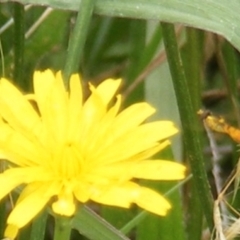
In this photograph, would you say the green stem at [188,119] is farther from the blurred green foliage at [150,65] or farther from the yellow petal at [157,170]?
the yellow petal at [157,170]

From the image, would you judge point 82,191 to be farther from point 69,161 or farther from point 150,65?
point 150,65

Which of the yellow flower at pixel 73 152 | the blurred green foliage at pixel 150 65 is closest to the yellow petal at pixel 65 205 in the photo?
the yellow flower at pixel 73 152

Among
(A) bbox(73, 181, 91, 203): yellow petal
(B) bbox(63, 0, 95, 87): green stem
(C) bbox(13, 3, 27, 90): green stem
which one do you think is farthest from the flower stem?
(A) bbox(73, 181, 91, 203): yellow petal

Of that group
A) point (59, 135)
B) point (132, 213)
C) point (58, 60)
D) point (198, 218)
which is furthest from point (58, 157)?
point (58, 60)

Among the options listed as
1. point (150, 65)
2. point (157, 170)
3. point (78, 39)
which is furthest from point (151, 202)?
point (150, 65)

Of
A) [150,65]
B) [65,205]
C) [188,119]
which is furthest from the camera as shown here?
[150,65]

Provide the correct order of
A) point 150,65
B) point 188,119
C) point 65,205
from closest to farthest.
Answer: point 65,205 < point 188,119 < point 150,65

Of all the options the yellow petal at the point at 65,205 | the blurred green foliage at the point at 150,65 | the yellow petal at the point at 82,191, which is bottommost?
the blurred green foliage at the point at 150,65
